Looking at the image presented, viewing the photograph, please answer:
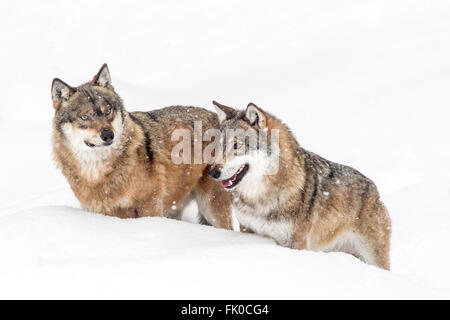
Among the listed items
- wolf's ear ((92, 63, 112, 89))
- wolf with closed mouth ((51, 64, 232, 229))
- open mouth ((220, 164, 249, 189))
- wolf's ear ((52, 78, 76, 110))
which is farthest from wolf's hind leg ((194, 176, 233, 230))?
wolf's ear ((52, 78, 76, 110))

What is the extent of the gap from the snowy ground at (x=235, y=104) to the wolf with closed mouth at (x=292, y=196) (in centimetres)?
41

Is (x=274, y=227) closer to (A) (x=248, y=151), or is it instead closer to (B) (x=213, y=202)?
(A) (x=248, y=151)

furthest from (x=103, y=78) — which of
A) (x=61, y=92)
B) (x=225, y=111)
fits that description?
(x=225, y=111)

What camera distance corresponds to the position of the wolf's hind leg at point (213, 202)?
6641mm

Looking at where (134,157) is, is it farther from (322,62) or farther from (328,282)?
(322,62)

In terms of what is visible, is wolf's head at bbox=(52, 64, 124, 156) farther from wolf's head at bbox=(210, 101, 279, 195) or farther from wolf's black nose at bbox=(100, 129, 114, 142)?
wolf's head at bbox=(210, 101, 279, 195)

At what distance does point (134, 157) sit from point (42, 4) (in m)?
19.7

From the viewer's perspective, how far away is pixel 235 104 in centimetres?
1560

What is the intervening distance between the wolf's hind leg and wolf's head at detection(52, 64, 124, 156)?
4.18 feet

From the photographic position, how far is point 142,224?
5270mm

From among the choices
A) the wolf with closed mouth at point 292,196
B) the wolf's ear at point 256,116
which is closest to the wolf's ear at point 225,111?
the wolf with closed mouth at point 292,196

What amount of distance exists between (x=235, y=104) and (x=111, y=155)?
9941 millimetres

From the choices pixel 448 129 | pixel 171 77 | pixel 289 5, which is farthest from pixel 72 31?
pixel 448 129

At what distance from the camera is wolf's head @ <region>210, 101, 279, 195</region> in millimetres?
5605
